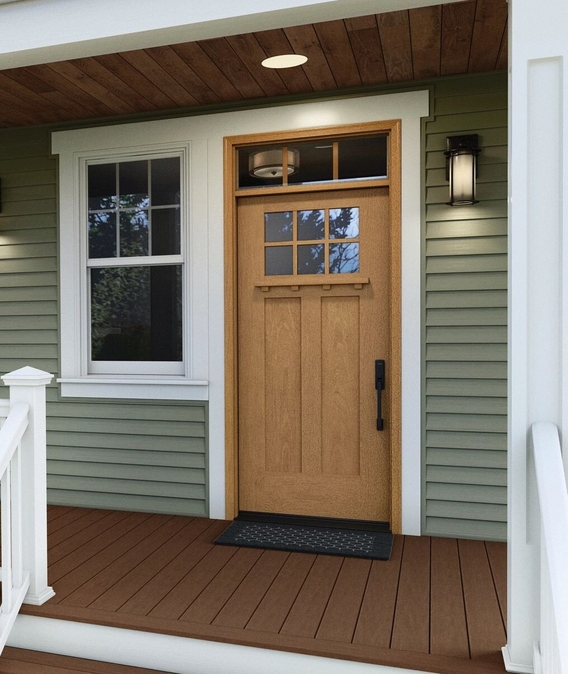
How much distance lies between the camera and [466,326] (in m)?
3.19

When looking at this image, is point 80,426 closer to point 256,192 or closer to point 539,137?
point 256,192

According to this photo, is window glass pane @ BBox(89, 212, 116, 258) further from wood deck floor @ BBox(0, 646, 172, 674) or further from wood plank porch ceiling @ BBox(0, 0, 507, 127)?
wood deck floor @ BBox(0, 646, 172, 674)

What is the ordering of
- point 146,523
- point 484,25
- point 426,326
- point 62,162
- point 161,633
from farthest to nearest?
1. point 62,162
2. point 146,523
3. point 426,326
4. point 484,25
5. point 161,633

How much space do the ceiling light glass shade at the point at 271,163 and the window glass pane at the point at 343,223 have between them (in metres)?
0.37

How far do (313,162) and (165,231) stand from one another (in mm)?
1020

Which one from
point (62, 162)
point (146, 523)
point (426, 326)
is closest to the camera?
point (426, 326)

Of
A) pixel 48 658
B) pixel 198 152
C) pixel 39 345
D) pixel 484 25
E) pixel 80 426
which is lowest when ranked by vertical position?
pixel 48 658

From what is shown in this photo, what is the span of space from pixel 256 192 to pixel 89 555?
2.21m

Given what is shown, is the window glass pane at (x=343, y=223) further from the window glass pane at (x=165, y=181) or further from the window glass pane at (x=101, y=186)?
the window glass pane at (x=101, y=186)

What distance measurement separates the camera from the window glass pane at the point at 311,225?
11.3 feet

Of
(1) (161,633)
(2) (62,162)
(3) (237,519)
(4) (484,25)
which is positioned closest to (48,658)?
(1) (161,633)

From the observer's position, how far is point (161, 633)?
7.20 ft

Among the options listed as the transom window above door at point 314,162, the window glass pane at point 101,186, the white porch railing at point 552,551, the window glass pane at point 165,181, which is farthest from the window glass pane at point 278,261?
the white porch railing at point 552,551

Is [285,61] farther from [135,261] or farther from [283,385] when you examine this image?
[283,385]
